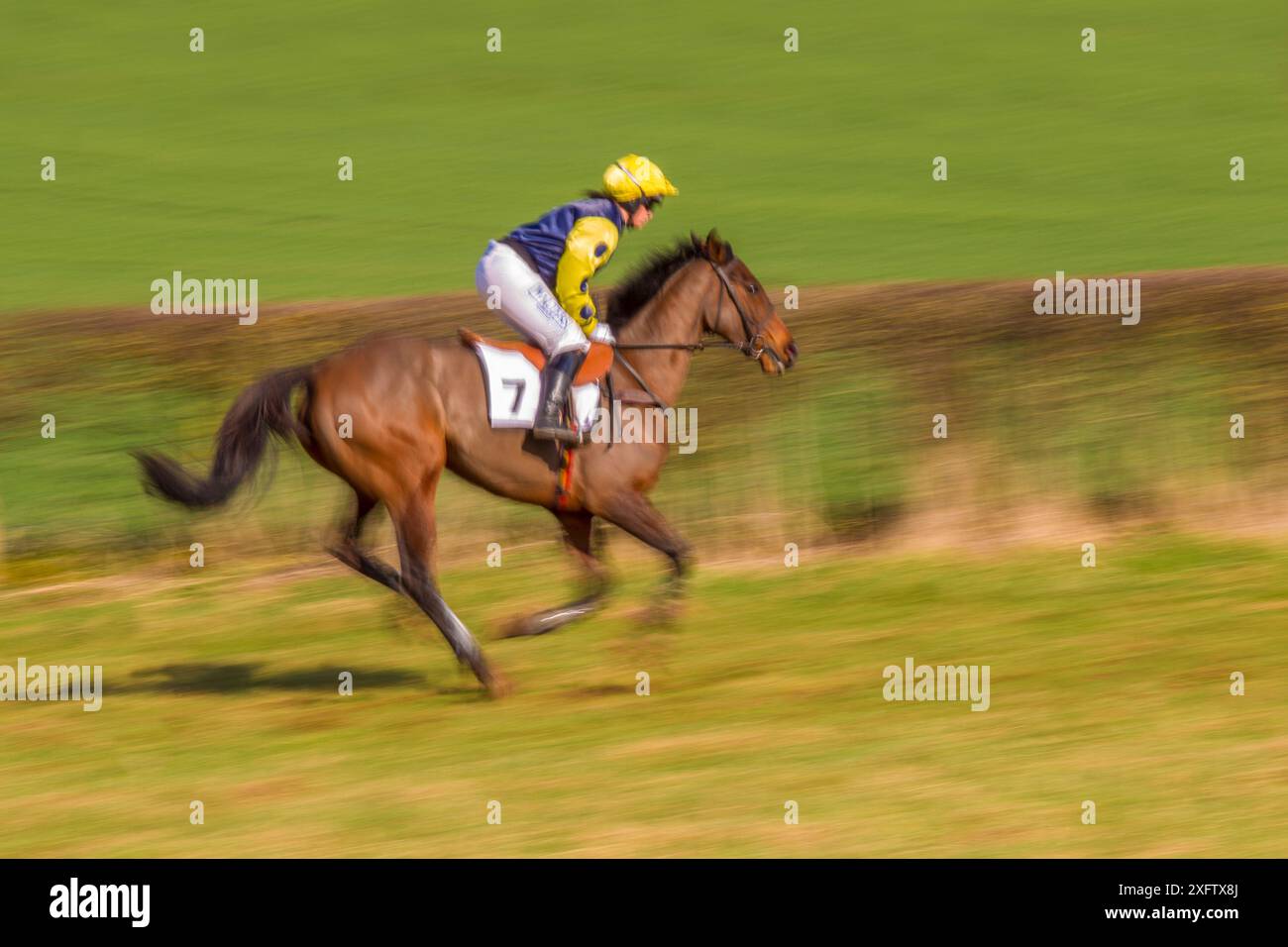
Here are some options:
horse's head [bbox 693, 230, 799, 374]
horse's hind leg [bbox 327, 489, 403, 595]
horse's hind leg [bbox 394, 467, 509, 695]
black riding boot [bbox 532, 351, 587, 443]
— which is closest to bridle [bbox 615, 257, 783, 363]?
horse's head [bbox 693, 230, 799, 374]

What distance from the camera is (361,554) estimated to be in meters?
8.65

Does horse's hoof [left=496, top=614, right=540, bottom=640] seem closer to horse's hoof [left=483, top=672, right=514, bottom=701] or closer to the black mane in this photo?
horse's hoof [left=483, top=672, right=514, bottom=701]

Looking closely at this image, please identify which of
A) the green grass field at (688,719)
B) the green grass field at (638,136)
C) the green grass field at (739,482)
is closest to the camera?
the green grass field at (688,719)

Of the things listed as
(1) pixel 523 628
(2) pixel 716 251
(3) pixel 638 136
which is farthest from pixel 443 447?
(3) pixel 638 136

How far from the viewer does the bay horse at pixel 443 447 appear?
8.34 m

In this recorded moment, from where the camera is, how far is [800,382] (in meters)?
12.5

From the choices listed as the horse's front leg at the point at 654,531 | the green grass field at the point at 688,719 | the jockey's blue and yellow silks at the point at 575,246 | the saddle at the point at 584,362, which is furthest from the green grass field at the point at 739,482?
the jockey's blue and yellow silks at the point at 575,246

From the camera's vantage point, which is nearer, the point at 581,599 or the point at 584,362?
the point at 584,362

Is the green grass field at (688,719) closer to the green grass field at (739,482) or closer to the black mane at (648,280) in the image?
the green grass field at (739,482)

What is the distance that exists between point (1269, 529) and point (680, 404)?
375 cm

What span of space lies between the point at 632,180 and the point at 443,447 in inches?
58.8

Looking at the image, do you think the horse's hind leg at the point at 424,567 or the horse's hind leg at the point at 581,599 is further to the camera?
the horse's hind leg at the point at 581,599

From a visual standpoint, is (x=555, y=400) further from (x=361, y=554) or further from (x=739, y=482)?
(x=739, y=482)

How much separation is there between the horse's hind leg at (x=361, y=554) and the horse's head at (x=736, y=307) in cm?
183
